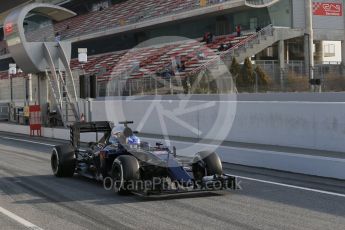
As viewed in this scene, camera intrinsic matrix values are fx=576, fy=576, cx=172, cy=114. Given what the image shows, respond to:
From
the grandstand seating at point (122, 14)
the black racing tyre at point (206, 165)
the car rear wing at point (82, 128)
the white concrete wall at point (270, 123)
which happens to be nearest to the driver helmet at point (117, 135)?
the black racing tyre at point (206, 165)

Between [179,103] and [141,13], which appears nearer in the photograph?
[179,103]

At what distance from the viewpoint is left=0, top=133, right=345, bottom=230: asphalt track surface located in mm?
7309

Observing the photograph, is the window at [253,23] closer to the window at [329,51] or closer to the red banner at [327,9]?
the red banner at [327,9]

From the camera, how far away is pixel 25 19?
28984mm

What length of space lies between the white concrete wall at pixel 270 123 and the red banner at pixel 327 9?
22445 mm

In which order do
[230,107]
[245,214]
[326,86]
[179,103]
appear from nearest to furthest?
[245,214] < [230,107] < [179,103] < [326,86]

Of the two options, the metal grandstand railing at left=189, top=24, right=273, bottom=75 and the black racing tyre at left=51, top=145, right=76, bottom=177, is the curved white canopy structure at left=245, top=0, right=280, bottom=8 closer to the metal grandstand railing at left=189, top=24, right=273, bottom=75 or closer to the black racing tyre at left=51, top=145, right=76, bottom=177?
the metal grandstand railing at left=189, top=24, right=273, bottom=75

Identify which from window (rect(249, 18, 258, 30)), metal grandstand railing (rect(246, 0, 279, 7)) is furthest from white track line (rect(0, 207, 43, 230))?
window (rect(249, 18, 258, 30))

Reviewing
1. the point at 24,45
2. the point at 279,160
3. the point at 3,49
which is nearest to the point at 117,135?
the point at 279,160

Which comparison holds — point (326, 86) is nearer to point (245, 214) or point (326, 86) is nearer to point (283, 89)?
point (283, 89)

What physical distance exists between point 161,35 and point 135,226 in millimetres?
40410

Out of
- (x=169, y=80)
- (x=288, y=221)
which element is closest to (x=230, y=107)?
(x=169, y=80)

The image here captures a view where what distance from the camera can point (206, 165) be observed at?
968 centimetres

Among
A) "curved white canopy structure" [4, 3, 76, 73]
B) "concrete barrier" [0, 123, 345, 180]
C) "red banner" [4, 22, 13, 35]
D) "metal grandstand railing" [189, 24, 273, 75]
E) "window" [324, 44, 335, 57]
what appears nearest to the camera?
"concrete barrier" [0, 123, 345, 180]
